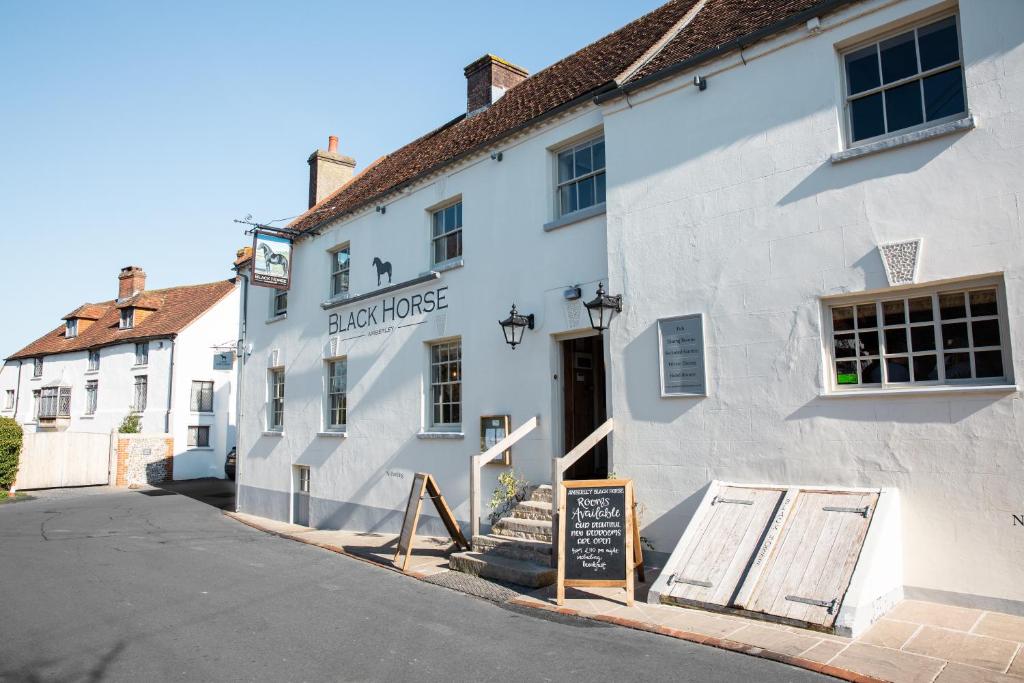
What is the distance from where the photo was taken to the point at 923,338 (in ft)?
22.7

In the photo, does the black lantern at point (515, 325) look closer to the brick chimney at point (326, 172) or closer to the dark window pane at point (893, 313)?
the dark window pane at point (893, 313)

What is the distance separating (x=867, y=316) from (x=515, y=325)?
488cm

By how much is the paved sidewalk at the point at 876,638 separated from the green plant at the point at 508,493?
2.65 m

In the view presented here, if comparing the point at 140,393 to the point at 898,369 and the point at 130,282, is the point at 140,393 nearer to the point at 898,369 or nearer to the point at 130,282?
the point at 130,282

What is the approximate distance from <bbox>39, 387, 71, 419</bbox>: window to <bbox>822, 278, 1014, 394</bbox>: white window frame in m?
37.2

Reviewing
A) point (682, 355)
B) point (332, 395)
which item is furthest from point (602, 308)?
point (332, 395)

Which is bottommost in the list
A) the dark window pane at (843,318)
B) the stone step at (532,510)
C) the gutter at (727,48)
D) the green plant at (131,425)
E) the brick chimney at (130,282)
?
the stone step at (532,510)

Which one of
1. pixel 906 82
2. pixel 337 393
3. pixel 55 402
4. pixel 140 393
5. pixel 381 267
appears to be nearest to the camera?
pixel 906 82

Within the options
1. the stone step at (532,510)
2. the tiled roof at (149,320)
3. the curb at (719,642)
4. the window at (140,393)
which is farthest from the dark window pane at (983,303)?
the window at (140,393)

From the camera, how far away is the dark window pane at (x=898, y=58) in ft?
23.8

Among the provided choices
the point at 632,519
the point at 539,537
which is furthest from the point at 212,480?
the point at 632,519

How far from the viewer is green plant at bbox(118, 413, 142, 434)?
30.6 meters

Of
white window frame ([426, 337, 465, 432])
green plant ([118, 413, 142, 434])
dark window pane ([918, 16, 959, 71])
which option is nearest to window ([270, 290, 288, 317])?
white window frame ([426, 337, 465, 432])

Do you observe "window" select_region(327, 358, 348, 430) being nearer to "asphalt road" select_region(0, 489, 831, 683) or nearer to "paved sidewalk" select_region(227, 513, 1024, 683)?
"asphalt road" select_region(0, 489, 831, 683)
